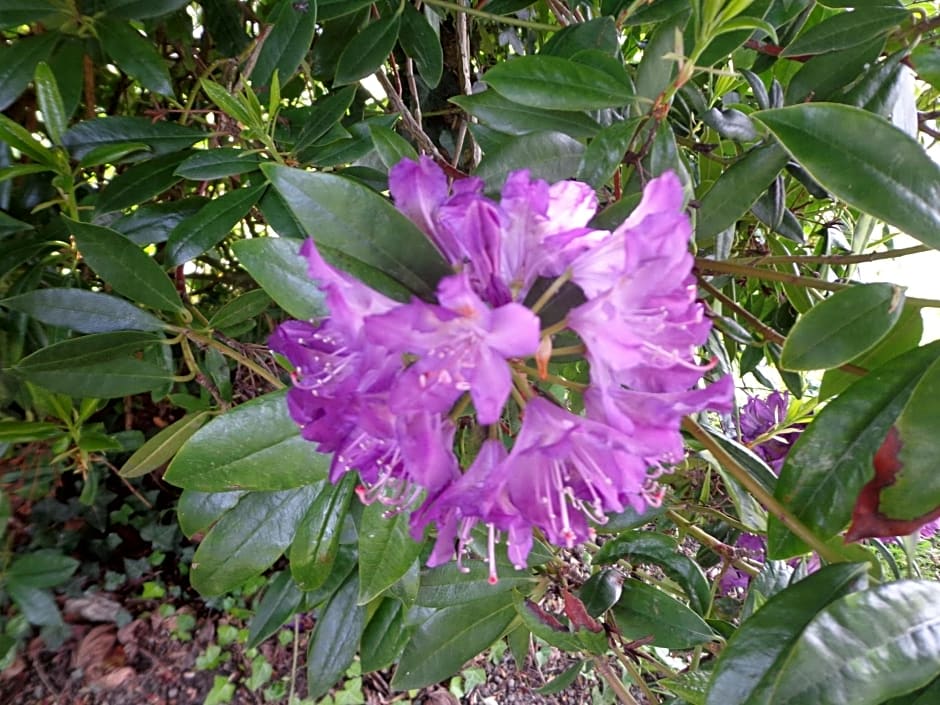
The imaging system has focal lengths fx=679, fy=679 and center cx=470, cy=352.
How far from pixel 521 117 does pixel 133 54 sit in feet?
2.00

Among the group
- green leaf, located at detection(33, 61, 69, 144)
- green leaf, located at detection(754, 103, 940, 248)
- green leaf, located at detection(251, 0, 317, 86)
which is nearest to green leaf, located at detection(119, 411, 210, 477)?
green leaf, located at detection(33, 61, 69, 144)

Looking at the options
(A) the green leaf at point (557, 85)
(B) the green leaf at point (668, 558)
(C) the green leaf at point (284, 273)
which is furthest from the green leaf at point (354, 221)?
(B) the green leaf at point (668, 558)

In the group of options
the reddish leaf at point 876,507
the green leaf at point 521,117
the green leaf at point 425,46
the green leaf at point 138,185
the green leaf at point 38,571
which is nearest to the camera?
the reddish leaf at point 876,507

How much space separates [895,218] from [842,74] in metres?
0.33

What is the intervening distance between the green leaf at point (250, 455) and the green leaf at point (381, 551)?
0.08 metres

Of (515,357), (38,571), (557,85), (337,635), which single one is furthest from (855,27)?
(38,571)

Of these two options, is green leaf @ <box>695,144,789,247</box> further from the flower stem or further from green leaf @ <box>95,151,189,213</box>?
green leaf @ <box>95,151,189,213</box>

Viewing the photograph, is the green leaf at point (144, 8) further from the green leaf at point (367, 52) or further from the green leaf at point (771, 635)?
the green leaf at point (771, 635)

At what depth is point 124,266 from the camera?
95 cm

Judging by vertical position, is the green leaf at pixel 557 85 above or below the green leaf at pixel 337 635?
above

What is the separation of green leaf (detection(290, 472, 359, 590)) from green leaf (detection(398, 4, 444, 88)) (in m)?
0.69

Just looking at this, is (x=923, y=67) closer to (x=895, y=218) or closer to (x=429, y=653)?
(x=895, y=218)

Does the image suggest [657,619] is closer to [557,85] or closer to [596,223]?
[596,223]

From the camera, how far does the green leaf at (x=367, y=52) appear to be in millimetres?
1051
